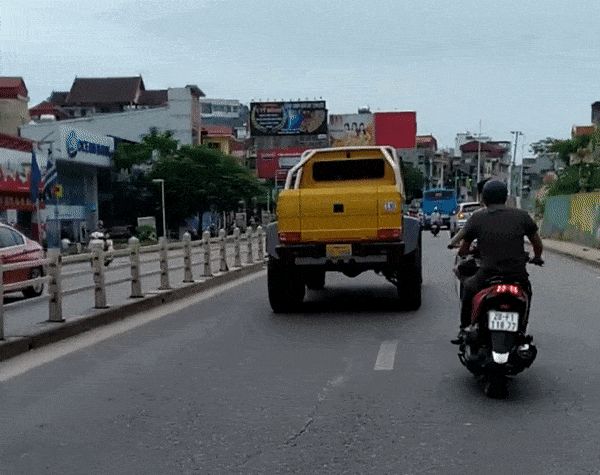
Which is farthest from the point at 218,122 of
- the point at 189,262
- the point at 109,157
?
the point at 189,262

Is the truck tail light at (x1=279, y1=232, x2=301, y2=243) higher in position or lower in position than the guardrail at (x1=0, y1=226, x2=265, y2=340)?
higher

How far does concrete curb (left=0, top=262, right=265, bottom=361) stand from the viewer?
10.6 m

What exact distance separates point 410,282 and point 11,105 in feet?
172

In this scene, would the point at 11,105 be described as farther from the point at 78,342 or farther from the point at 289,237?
the point at 78,342

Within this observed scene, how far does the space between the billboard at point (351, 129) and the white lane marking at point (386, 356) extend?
69432 mm

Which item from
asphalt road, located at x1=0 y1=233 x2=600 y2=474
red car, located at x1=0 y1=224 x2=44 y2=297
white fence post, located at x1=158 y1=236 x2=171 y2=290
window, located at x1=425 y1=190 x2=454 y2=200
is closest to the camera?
asphalt road, located at x1=0 y1=233 x2=600 y2=474

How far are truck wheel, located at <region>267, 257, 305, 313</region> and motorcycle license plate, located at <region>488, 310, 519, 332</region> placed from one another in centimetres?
631

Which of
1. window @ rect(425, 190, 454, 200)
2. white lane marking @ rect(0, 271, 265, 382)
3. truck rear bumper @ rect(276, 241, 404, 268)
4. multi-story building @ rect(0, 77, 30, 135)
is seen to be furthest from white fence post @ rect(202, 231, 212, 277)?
window @ rect(425, 190, 454, 200)

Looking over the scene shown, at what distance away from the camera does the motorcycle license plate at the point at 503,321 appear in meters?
7.37

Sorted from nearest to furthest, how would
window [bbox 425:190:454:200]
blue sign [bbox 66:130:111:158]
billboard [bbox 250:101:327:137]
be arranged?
1. blue sign [bbox 66:130:111:158]
2. window [bbox 425:190:454:200]
3. billboard [bbox 250:101:327:137]

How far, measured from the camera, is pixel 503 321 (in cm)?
739

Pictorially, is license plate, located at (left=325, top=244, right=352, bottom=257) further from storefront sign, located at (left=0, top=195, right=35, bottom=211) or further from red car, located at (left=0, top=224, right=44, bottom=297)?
storefront sign, located at (left=0, top=195, right=35, bottom=211)

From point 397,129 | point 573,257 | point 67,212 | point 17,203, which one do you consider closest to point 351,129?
point 397,129

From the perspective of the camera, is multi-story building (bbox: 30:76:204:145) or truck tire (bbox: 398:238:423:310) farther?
multi-story building (bbox: 30:76:204:145)
